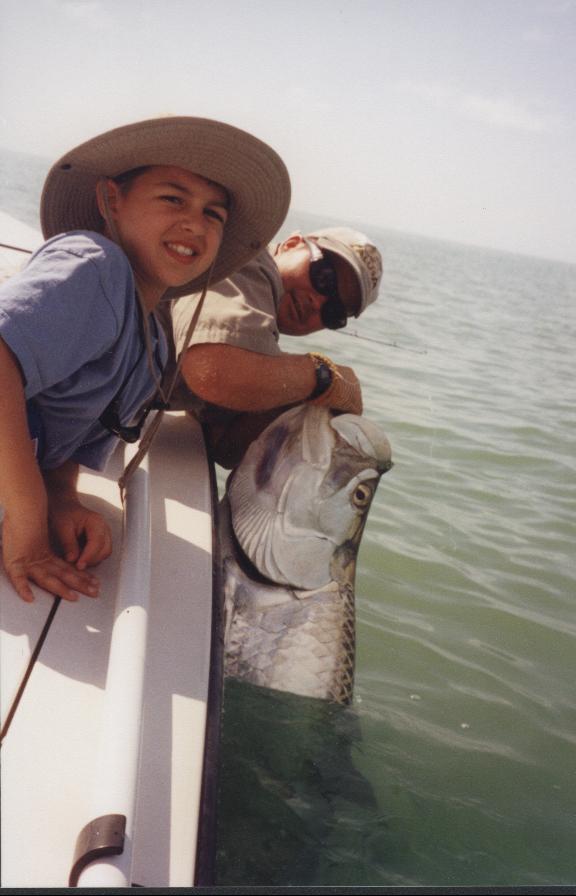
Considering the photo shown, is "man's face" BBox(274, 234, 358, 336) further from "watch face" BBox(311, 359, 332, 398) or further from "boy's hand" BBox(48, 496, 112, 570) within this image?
"boy's hand" BBox(48, 496, 112, 570)

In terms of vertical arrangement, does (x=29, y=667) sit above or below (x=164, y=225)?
below

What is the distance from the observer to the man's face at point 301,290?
121 inches

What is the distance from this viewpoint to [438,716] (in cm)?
291

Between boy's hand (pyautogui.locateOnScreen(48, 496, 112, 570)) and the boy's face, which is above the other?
the boy's face

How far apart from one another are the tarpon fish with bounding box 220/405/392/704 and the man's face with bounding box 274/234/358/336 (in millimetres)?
779

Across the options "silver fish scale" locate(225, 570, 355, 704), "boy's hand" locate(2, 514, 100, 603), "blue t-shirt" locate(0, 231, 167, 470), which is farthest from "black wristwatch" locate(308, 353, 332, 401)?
"boy's hand" locate(2, 514, 100, 603)

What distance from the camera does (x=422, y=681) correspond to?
10.3ft

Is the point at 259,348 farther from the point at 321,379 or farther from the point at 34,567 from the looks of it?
the point at 34,567

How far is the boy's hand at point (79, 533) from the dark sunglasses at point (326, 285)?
5.07 ft

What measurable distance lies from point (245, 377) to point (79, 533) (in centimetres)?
89

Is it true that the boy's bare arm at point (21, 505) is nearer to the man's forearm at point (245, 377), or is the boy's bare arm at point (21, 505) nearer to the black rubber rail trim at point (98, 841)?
the black rubber rail trim at point (98, 841)

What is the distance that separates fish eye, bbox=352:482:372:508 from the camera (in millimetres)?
2436

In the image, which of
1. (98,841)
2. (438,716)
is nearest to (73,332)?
(98,841)

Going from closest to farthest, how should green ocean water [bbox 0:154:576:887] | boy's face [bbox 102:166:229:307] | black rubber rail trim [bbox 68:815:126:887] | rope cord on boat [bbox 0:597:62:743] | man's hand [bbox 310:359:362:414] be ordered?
black rubber rail trim [bbox 68:815:126:887], rope cord on boat [bbox 0:597:62:743], boy's face [bbox 102:166:229:307], green ocean water [bbox 0:154:576:887], man's hand [bbox 310:359:362:414]
